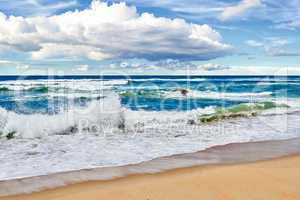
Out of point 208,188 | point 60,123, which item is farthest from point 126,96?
point 208,188

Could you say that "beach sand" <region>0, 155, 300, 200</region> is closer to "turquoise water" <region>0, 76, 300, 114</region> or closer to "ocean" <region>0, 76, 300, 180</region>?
"ocean" <region>0, 76, 300, 180</region>

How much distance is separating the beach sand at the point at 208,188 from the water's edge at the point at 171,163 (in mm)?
265

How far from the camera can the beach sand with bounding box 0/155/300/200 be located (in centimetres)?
368

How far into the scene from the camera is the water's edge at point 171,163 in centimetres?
466

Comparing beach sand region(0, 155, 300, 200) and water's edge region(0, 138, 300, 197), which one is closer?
beach sand region(0, 155, 300, 200)

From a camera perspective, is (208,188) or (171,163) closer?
(208,188)

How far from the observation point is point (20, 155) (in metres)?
6.34

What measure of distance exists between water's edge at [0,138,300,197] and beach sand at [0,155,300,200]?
0.87 feet

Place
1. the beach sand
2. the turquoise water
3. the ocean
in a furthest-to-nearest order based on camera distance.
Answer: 1. the turquoise water
2. the ocean
3. the beach sand

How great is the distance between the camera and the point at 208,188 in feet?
12.9

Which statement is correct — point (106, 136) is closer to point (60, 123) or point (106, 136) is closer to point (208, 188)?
point (60, 123)

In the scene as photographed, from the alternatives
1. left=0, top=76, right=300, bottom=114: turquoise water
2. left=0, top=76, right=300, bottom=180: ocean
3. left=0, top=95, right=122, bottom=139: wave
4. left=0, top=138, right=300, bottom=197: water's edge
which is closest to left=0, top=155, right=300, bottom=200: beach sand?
left=0, top=138, right=300, bottom=197: water's edge

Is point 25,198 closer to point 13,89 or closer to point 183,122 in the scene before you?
point 183,122

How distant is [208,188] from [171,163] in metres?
1.92
